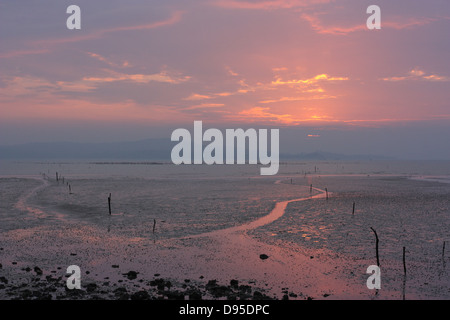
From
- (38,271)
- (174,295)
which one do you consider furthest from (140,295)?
(38,271)

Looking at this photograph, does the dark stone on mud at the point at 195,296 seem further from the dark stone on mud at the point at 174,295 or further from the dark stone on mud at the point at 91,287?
the dark stone on mud at the point at 91,287

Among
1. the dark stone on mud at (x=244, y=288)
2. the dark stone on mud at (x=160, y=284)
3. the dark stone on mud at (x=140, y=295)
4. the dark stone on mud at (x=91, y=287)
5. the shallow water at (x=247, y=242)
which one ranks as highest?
the dark stone on mud at (x=140, y=295)

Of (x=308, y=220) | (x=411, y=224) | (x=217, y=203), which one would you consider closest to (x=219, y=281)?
(x=308, y=220)

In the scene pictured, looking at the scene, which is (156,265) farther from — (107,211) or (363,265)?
(107,211)

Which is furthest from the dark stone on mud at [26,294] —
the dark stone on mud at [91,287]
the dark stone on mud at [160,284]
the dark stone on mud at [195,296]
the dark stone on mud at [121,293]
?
the dark stone on mud at [195,296]

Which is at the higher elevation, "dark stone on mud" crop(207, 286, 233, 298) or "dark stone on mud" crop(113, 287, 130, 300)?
"dark stone on mud" crop(113, 287, 130, 300)

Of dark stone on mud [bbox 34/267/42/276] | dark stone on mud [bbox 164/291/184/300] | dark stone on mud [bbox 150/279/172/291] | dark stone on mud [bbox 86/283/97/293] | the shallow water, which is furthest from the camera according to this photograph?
the shallow water

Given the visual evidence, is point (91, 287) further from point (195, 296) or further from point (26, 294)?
point (195, 296)

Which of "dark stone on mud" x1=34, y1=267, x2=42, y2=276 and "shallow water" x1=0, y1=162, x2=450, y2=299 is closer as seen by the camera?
"dark stone on mud" x1=34, y1=267, x2=42, y2=276

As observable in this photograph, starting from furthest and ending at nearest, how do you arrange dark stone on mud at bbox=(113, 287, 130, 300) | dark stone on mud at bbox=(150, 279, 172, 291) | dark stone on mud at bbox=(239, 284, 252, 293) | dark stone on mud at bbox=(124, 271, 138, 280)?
dark stone on mud at bbox=(124, 271, 138, 280), dark stone on mud at bbox=(150, 279, 172, 291), dark stone on mud at bbox=(239, 284, 252, 293), dark stone on mud at bbox=(113, 287, 130, 300)

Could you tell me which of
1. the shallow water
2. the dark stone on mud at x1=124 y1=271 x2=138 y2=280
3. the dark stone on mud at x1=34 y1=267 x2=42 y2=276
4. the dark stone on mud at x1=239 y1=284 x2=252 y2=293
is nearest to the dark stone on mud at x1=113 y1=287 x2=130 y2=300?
the dark stone on mud at x1=124 y1=271 x2=138 y2=280

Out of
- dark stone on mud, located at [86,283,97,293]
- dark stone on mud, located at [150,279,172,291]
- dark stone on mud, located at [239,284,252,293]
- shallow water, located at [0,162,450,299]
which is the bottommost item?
shallow water, located at [0,162,450,299]

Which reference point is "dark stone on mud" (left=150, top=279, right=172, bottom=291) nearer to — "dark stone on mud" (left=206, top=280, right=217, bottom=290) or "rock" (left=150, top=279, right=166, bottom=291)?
"rock" (left=150, top=279, right=166, bottom=291)

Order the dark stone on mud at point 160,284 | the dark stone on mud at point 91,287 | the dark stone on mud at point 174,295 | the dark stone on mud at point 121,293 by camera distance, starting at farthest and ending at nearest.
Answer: the dark stone on mud at point 160,284 < the dark stone on mud at point 91,287 < the dark stone on mud at point 174,295 < the dark stone on mud at point 121,293
